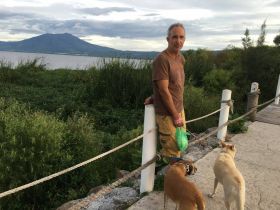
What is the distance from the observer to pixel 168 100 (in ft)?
14.3

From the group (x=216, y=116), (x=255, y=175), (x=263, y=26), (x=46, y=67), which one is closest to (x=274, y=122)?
(x=216, y=116)

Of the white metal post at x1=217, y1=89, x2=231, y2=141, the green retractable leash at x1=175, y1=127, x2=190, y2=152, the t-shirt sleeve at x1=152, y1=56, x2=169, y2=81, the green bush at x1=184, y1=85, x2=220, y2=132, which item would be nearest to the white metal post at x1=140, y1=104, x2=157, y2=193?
the green retractable leash at x1=175, y1=127, x2=190, y2=152

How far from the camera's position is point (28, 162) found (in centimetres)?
590

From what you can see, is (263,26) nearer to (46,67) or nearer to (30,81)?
(30,81)

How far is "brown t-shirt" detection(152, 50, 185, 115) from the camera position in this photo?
4297 mm

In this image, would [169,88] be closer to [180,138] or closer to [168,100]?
[168,100]

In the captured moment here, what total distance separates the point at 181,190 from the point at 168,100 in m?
1.00

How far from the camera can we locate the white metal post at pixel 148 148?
4805 mm

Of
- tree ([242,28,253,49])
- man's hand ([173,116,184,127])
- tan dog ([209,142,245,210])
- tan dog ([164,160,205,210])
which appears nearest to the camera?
tan dog ([164,160,205,210])

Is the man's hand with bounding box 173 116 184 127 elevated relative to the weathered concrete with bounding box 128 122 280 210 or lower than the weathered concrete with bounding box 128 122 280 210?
elevated

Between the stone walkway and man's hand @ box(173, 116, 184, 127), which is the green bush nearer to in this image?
the stone walkway

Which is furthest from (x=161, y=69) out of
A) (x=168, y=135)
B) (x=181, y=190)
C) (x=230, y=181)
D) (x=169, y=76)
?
Result: (x=230, y=181)

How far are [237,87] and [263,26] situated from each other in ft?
10.3

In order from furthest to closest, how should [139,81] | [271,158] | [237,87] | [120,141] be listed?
[237,87]
[139,81]
[120,141]
[271,158]
